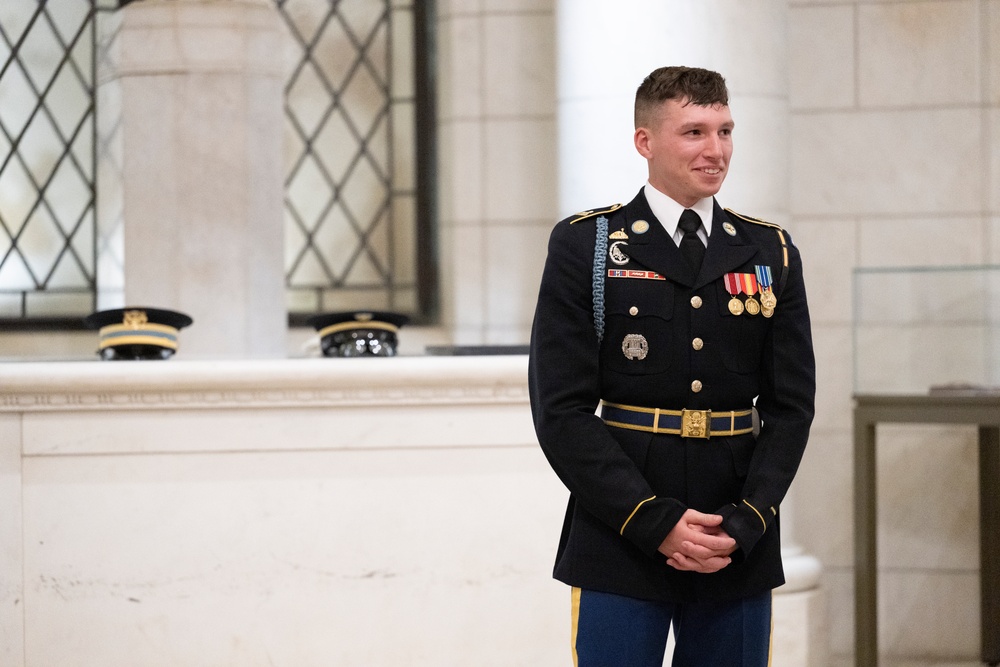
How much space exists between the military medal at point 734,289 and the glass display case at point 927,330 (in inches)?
104

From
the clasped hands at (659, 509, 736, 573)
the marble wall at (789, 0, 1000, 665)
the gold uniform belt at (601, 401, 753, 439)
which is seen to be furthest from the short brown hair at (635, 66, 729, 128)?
the marble wall at (789, 0, 1000, 665)

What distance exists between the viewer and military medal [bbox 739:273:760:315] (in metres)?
2.63

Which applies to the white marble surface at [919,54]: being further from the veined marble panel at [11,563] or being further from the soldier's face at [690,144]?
the veined marble panel at [11,563]

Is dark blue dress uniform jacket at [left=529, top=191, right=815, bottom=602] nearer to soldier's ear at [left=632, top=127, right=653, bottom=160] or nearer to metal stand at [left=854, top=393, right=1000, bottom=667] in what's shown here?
soldier's ear at [left=632, top=127, right=653, bottom=160]

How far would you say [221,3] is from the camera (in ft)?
19.2

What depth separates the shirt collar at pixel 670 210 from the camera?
8.73ft

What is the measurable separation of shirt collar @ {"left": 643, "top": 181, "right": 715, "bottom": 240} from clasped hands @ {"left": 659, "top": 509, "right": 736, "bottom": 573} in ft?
1.85

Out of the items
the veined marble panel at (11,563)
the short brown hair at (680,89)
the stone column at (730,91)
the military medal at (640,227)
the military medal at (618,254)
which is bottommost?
the veined marble panel at (11,563)

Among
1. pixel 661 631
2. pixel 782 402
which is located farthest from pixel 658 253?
pixel 661 631

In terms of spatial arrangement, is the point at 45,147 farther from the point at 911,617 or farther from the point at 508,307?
the point at 911,617

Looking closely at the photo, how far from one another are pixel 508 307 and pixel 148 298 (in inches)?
69.1

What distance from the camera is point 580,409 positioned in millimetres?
2586

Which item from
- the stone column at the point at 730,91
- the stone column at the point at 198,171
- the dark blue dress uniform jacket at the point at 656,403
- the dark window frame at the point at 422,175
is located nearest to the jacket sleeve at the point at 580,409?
the dark blue dress uniform jacket at the point at 656,403

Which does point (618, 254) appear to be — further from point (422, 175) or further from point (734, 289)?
point (422, 175)
